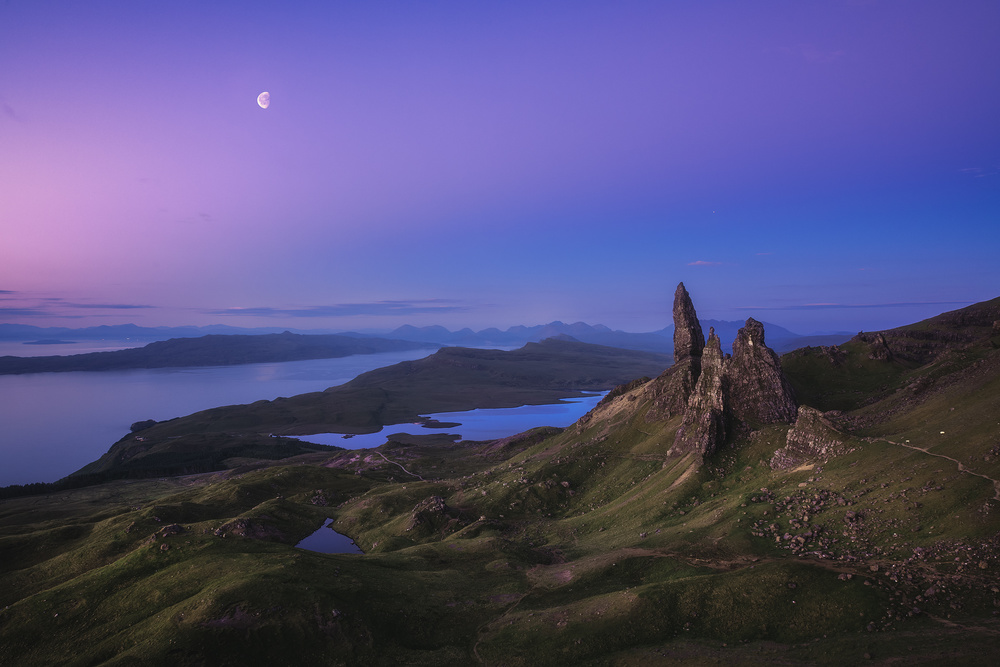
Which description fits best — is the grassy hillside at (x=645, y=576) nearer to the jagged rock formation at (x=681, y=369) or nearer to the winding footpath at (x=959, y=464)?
the winding footpath at (x=959, y=464)

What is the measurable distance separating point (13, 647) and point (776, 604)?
7259 cm

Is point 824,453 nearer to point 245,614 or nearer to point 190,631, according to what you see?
point 245,614

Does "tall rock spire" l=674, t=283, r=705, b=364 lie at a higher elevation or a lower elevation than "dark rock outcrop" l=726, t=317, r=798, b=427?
higher

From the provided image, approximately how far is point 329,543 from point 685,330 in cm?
9367

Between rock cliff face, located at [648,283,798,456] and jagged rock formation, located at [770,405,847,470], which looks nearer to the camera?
jagged rock formation, located at [770,405,847,470]

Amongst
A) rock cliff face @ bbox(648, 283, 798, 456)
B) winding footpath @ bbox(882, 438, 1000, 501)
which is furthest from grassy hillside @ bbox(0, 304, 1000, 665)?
rock cliff face @ bbox(648, 283, 798, 456)

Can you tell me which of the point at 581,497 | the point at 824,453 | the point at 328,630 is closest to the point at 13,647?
the point at 328,630

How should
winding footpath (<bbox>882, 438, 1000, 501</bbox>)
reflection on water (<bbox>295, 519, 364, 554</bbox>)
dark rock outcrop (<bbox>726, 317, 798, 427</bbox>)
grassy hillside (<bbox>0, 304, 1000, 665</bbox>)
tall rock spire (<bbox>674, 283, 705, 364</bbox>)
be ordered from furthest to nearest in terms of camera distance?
1. tall rock spire (<bbox>674, 283, 705, 364</bbox>)
2. reflection on water (<bbox>295, 519, 364, 554</bbox>)
3. dark rock outcrop (<bbox>726, 317, 798, 427</bbox>)
4. winding footpath (<bbox>882, 438, 1000, 501</bbox>)
5. grassy hillside (<bbox>0, 304, 1000, 665</bbox>)

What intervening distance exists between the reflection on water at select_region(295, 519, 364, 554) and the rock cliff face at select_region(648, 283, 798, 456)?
63.9m

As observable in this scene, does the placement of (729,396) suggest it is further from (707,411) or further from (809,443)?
(809,443)

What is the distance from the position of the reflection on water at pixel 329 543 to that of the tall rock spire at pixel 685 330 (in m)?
84.9

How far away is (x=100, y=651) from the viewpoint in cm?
4519

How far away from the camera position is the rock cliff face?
271 ft

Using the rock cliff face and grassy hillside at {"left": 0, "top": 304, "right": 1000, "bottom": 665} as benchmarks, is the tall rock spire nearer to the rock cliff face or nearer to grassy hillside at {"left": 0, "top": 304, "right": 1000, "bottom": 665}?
the rock cliff face
